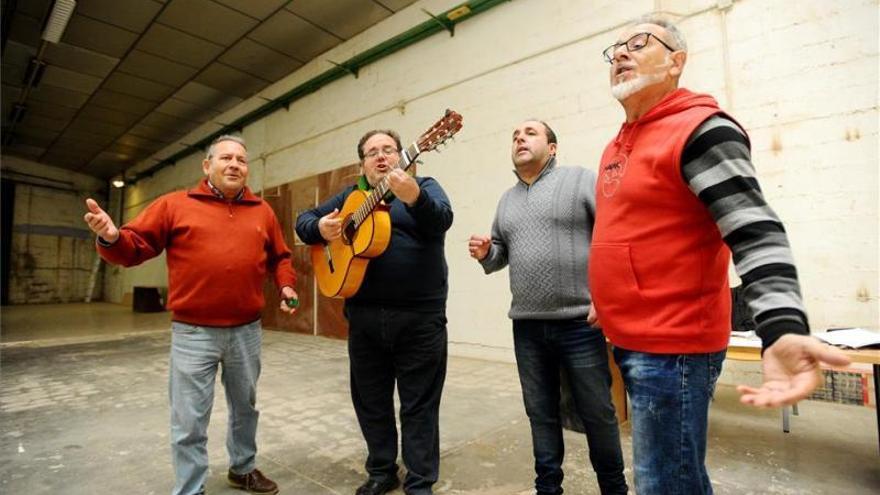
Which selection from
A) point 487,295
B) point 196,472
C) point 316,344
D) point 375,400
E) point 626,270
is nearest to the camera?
point 626,270

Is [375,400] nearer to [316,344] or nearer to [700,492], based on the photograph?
[700,492]

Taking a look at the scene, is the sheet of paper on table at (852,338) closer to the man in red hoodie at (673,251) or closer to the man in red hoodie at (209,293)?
the man in red hoodie at (673,251)

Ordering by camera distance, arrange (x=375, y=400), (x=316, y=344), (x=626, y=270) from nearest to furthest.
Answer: (x=626, y=270)
(x=375, y=400)
(x=316, y=344)

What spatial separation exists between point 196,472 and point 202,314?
25.1 inches

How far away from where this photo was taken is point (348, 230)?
2.02 metres

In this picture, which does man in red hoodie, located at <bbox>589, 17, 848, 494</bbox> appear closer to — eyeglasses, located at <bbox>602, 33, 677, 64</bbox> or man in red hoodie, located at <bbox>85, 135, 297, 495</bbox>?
eyeglasses, located at <bbox>602, 33, 677, 64</bbox>

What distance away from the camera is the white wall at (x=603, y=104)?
9.93ft

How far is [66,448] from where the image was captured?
2480 mm

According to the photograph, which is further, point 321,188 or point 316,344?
point 321,188

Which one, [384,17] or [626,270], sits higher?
[384,17]

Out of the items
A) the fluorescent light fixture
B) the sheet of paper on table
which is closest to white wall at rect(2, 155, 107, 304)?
the fluorescent light fixture

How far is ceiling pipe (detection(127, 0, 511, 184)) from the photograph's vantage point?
504 cm

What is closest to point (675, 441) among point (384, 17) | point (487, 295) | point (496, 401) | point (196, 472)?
point (196, 472)

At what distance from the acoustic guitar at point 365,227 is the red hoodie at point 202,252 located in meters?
0.38
